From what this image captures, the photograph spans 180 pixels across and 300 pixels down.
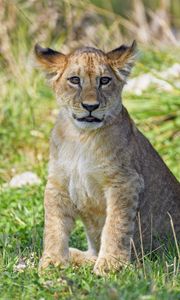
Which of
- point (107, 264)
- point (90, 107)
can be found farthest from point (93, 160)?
point (107, 264)

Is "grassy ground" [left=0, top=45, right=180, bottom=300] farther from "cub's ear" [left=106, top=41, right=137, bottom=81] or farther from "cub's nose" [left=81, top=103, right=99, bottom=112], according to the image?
"cub's ear" [left=106, top=41, right=137, bottom=81]

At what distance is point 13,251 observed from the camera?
252 inches

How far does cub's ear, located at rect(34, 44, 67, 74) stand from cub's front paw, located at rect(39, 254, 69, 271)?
1220 millimetres

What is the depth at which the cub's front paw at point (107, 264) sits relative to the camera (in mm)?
5633

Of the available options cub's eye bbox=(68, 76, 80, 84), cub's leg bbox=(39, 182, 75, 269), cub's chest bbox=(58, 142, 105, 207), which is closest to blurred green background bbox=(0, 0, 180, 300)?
cub's leg bbox=(39, 182, 75, 269)

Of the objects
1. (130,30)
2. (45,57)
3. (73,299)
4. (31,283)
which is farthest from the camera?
(130,30)

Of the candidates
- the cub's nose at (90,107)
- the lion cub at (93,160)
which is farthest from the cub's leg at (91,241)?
the cub's nose at (90,107)

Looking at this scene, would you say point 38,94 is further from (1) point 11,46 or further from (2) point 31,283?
(2) point 31,283

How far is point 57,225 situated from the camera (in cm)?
589

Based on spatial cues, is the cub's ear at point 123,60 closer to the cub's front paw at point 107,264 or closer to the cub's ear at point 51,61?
the cub's ear at point 51,61

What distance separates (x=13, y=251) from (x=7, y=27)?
4.91 meters

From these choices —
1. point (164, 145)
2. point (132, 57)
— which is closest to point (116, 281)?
point (132, 57)

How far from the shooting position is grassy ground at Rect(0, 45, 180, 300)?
4.84 meters

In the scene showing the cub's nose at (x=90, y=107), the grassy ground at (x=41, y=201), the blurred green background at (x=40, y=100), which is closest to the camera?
the grassy ground at (x=41, y=201)
